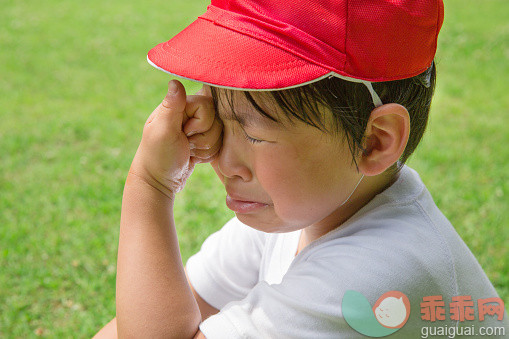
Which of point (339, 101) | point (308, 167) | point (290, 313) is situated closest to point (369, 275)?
point (290, 313)

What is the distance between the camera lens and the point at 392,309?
1.48 meters

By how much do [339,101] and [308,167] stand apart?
0.20 metres

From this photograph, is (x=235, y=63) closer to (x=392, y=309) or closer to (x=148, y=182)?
(x=148, y=182)

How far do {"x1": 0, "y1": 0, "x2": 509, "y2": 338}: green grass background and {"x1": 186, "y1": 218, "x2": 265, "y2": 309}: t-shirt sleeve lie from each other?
0.96 metres

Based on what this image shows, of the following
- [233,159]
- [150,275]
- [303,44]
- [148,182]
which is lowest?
[150,275]

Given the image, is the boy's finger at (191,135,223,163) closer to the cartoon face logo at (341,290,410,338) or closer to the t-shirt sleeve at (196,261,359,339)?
the t-shirt sleeve at (196,261,359,339)

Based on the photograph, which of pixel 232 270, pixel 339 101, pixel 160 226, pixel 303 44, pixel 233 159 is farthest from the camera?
pixel 232 270

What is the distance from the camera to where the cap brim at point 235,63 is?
137cm

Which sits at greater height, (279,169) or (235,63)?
(235,63)

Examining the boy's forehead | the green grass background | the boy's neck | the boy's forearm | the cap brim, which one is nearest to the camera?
the cap brim

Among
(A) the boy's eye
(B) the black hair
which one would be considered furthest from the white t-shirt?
(A) the boy's eye

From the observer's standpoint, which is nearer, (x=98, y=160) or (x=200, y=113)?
(x=200, y=113)

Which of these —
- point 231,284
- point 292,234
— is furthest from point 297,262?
point 231,284

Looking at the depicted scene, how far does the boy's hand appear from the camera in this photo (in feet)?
5.27
